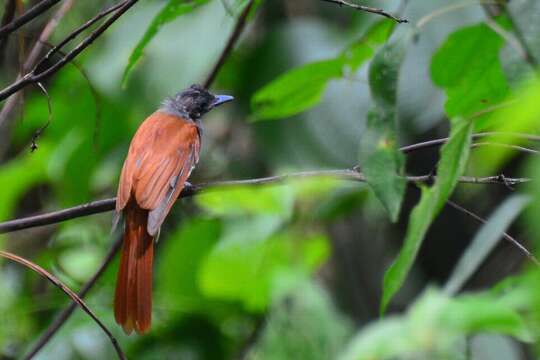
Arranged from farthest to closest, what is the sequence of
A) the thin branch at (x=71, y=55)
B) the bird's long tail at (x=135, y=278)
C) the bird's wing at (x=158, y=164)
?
the bird's wing at (x=158, y=164), the bird's long tail at (x=135, y=278), the thin branch at (x=71, y=55)

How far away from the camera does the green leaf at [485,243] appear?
2.41m

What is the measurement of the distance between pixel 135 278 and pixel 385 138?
100cm

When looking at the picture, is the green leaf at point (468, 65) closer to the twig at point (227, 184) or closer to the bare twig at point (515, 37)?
the bare twig at point (515, 37)

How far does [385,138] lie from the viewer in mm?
1936

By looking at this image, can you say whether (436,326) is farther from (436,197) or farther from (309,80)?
(309,80)

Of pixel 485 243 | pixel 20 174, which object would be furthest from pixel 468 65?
pixel 20 174

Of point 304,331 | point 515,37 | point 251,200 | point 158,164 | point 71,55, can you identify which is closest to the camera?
point 71,55

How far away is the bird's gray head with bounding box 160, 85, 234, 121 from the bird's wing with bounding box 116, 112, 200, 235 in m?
0.24

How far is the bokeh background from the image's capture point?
163 inches

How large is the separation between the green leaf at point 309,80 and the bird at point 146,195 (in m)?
0.40

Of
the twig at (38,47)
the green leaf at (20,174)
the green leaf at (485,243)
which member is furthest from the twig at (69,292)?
the green leaf at (20,174)

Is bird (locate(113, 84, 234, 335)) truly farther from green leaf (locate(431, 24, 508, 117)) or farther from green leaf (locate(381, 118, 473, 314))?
green leaf (locate(381, 118, 473, 314))

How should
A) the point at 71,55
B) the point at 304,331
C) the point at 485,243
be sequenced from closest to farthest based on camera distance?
1. the point at 71,55
2. the point at 485,243
3. the point at 304,331

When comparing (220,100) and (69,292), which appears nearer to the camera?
(69,292)
